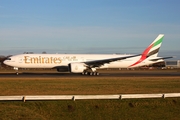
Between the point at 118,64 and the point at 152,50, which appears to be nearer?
the point at 118,64

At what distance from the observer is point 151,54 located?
63.9 meters

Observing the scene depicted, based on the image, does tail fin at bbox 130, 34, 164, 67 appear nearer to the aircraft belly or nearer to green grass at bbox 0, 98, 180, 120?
the aircraft belly

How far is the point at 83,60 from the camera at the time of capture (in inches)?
2336

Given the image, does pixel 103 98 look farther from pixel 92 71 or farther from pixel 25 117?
pixel 92 71

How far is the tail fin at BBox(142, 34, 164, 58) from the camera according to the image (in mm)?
63688

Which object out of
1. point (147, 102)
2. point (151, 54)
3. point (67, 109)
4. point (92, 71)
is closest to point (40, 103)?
point (67, 109)

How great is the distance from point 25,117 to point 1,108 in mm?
2373

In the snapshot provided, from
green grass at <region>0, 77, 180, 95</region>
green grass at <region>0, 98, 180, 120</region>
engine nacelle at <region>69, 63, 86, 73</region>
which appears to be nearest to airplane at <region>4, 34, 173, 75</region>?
engine nacelle at <region>69, 63, 86, 73</region>

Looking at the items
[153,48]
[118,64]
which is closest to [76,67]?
[118,64]

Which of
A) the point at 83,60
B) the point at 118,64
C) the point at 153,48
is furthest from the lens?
the point at 153,48

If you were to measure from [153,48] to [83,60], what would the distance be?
49.9ft

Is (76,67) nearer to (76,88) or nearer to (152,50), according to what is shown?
(152,50)

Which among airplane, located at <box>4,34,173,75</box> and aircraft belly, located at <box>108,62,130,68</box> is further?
aircraft belly, located at <box>108,62,130,68</box>

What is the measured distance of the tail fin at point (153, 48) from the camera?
6369 centimetres
